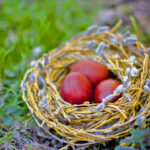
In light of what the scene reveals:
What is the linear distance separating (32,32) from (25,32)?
84 mm

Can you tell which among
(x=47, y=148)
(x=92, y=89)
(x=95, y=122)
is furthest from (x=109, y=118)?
(x=47, y=148)

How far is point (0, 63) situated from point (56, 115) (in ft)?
3.14

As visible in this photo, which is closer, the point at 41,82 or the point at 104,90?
the point at 104,90

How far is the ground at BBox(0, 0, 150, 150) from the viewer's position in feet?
5.80

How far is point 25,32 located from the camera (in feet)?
9.26

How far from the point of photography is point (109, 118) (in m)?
1.57

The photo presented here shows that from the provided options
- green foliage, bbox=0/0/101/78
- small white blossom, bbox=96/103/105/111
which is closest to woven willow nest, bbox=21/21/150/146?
small white blossom, bbox=96/103/105/111

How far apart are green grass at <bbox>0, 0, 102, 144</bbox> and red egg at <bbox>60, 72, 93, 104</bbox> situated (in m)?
0.42

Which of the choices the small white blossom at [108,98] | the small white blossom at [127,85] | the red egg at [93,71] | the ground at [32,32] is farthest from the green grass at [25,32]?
the small white blossom at [127,85]

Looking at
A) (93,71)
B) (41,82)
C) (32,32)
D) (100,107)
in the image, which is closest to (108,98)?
(100,107)

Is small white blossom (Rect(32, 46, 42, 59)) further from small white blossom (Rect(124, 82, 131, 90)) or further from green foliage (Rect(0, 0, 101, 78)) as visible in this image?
small white blossom (Rect(124, 82, 131, 90))

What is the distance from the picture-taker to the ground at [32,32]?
177 centimetres

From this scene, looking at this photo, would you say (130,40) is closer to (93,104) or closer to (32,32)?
(93,104)

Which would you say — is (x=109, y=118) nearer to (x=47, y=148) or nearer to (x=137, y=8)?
(x=47, y=148)
